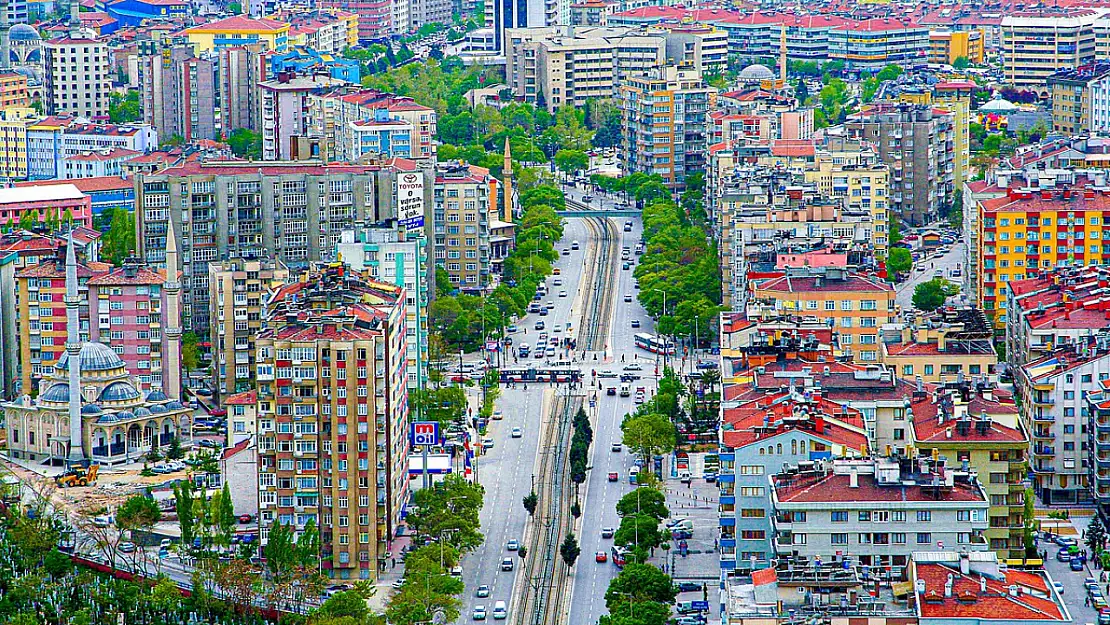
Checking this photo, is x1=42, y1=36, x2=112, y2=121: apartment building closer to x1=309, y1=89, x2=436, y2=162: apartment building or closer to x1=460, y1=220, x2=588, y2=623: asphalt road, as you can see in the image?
x1=309, y1=89, x2=436, y2=162: apartment building

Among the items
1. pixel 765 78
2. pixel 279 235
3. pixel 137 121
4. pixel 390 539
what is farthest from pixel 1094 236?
pixel 137 121

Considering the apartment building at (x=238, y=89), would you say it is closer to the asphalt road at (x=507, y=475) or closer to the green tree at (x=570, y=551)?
the asphalt road at (x=507, y=475)

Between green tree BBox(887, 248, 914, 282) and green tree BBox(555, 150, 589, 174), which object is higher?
green tree BBox(555, 150, 589, 174)

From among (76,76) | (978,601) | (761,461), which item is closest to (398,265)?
(761,461)

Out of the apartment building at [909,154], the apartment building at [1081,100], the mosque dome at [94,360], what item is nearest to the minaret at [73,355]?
the mosque dome at [94,360]

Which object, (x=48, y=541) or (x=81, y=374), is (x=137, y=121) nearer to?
(x=81, y=374)

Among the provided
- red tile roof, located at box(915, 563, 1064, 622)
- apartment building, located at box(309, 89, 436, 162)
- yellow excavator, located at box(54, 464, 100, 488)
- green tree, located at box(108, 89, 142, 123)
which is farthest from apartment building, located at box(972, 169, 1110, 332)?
green tree, located at box(108, 89, 142, 123)
